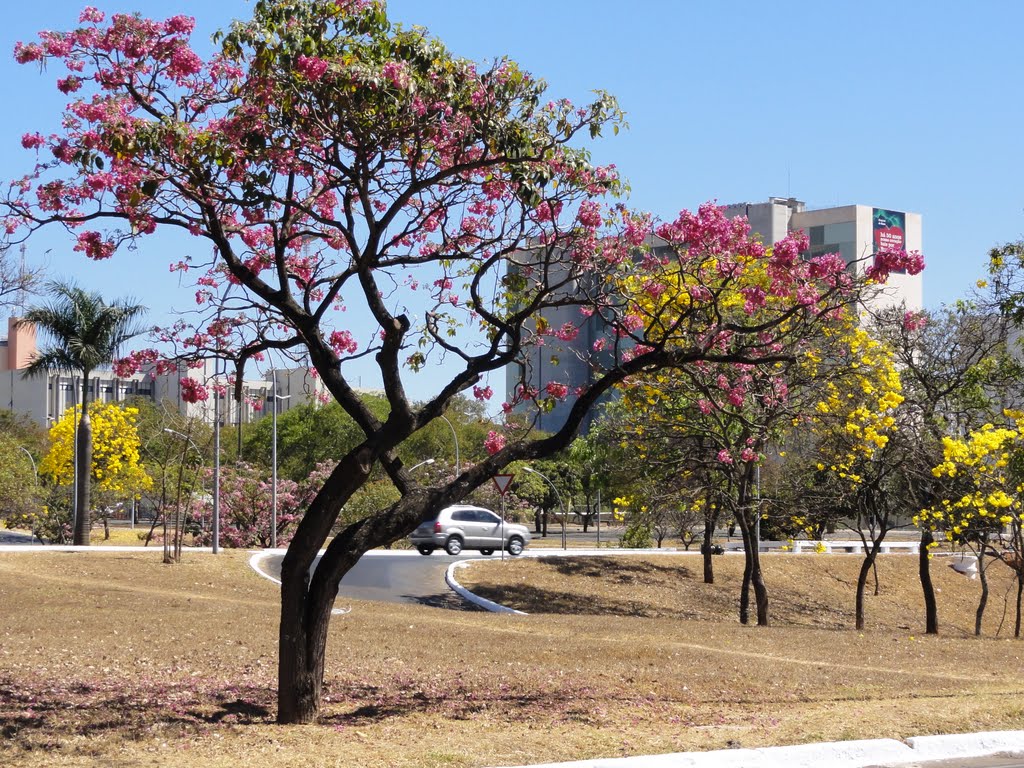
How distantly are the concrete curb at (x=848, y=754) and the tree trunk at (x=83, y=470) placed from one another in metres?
28.2

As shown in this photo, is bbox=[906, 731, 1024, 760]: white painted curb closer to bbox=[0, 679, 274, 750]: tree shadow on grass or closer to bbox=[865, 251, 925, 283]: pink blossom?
bbox=[865, 251, 925, 283]: pink blossom

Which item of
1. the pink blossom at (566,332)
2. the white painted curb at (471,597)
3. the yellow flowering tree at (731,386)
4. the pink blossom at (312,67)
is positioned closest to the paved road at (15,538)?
the white painted curb at (471,597)

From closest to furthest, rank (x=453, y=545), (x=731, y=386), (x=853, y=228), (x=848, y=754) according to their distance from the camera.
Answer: (x=848, y=754) < (x=731, y=386) < (x=453, y=545) < (x=853, y=228)

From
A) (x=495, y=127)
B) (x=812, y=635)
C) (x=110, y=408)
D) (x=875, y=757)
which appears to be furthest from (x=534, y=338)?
(x=110, y=408)

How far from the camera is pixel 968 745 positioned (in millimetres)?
9375

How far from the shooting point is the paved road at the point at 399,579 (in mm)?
27391

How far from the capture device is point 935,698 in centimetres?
1205

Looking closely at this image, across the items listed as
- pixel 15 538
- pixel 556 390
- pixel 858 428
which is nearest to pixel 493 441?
pixel 556 390

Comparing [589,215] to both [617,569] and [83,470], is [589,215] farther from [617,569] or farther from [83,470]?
[83,470]

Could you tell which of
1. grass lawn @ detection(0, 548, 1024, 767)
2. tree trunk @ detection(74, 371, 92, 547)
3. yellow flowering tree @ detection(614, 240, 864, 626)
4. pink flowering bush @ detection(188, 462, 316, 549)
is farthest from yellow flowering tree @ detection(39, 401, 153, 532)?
yellow flowering tree @ detection(614, 240, 864, 626)

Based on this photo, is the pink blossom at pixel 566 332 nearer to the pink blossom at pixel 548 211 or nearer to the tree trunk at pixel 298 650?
the pink blossom at pixel 548 211

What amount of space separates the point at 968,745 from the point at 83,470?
95.9 feet

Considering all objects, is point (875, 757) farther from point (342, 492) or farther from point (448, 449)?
point (448, 449)

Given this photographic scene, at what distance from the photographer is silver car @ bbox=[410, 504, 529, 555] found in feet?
126
